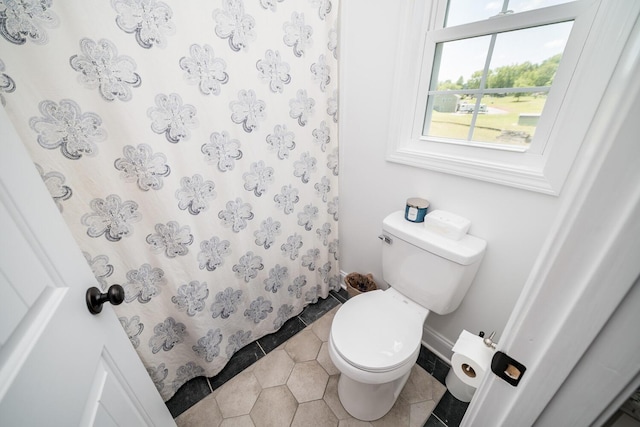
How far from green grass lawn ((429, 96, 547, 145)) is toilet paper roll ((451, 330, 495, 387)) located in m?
0.83

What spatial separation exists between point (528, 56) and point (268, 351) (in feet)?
5.91

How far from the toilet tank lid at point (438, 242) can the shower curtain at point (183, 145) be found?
533mm

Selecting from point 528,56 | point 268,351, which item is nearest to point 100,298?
point 268,351

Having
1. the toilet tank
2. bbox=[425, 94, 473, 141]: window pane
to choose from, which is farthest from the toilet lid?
bbox=[425, 94, 473, 141]: window pane

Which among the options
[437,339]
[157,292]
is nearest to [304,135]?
[157,292]

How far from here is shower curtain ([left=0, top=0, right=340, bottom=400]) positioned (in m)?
0.70

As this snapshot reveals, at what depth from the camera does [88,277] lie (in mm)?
575

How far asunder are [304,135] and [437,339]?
1.33m

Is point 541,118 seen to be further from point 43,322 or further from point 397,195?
point 43,322

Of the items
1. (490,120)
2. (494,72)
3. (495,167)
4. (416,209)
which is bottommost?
(416,209)

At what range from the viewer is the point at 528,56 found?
2.81ft

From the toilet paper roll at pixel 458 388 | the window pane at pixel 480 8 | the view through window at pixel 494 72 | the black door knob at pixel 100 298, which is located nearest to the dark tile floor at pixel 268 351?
the toilet paper roll at pixel 458 388

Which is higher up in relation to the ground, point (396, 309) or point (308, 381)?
point (396, 309)

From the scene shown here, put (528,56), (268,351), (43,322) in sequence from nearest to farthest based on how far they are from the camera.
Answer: (43,322) < (528,56) < (268,351)
